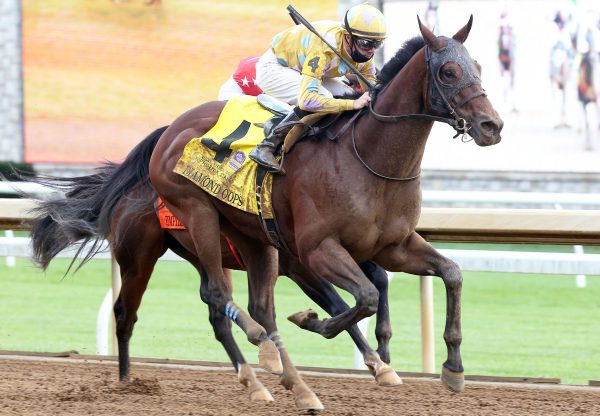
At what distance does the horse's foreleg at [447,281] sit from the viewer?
4.84 metres

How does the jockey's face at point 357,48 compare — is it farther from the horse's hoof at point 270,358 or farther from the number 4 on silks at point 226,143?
the horse's hoof at point 270,358

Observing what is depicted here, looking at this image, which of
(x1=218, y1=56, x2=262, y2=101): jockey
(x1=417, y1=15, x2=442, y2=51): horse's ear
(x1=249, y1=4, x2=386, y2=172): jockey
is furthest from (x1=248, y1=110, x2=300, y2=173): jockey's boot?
(x1=218, y1=56, x2=262, y2=101): jockey

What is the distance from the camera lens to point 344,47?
5.05m

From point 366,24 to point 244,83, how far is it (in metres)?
1.48

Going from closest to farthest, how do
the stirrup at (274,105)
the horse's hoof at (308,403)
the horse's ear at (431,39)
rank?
the horse's ear at (431,39) < the horse's hoof at (308,403) < the stirrup at (274,105)

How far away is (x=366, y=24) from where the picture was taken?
4.86m

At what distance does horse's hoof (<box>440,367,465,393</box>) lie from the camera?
4.84m

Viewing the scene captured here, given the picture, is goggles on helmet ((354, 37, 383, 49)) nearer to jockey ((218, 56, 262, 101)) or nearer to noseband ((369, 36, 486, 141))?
noseband ((369, 36, 486, 141))

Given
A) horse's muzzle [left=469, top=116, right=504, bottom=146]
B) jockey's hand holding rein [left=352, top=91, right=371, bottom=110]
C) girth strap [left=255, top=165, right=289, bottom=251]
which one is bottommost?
girth strap [left=255, top=165, right=289, bottom=251]

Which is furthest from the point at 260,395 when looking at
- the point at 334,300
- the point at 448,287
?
the point at 448,287

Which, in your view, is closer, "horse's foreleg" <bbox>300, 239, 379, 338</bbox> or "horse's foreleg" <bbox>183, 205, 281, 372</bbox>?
"horse's foreleg" <bbox>300, 239, 379, 338</bbox>

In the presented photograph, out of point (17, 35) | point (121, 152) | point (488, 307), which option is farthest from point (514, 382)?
point (17, 35)

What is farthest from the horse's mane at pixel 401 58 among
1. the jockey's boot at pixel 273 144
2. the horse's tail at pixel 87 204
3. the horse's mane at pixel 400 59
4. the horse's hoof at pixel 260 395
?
the horse's tail at pixel 87 204

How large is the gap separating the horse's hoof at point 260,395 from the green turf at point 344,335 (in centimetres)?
197
